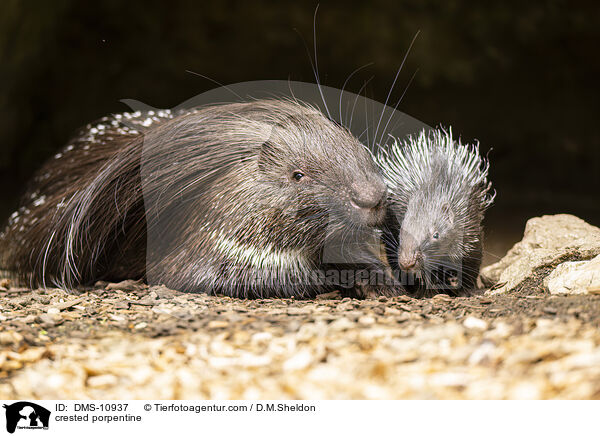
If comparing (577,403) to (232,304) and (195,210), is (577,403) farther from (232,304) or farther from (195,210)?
(195,210)

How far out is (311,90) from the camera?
3.17 meters

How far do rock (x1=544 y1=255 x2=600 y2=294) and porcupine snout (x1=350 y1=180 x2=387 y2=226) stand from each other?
0.82 metres

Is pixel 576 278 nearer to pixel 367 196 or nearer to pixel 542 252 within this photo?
pixel 542 252

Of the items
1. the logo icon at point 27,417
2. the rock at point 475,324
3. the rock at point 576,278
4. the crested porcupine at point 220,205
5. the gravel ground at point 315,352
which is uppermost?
the crested porcupine at point 220,205

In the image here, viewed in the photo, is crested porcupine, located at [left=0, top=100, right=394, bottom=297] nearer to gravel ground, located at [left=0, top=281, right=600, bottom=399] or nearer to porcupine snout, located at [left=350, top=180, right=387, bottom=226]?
porcupine snout, located at [left=350, top=180, right=387, bottom=226]

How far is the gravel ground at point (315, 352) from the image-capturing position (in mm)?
1452

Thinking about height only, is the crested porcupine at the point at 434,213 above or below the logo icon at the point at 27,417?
above

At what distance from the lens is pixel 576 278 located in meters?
2.16

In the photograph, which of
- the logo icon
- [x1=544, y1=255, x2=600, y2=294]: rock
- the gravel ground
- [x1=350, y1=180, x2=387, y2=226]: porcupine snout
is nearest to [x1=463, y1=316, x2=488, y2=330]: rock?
the gravel ground

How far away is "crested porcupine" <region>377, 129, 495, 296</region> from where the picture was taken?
2.79 meters

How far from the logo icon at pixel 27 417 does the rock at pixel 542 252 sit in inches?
82.7

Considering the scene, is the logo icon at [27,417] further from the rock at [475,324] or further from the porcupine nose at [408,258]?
the porcupine nose at [408,258]

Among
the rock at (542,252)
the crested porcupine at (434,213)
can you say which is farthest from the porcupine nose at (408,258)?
the rock at (542,252)

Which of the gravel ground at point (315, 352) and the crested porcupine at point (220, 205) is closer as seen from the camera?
the gravel ground at point (315, 352)
